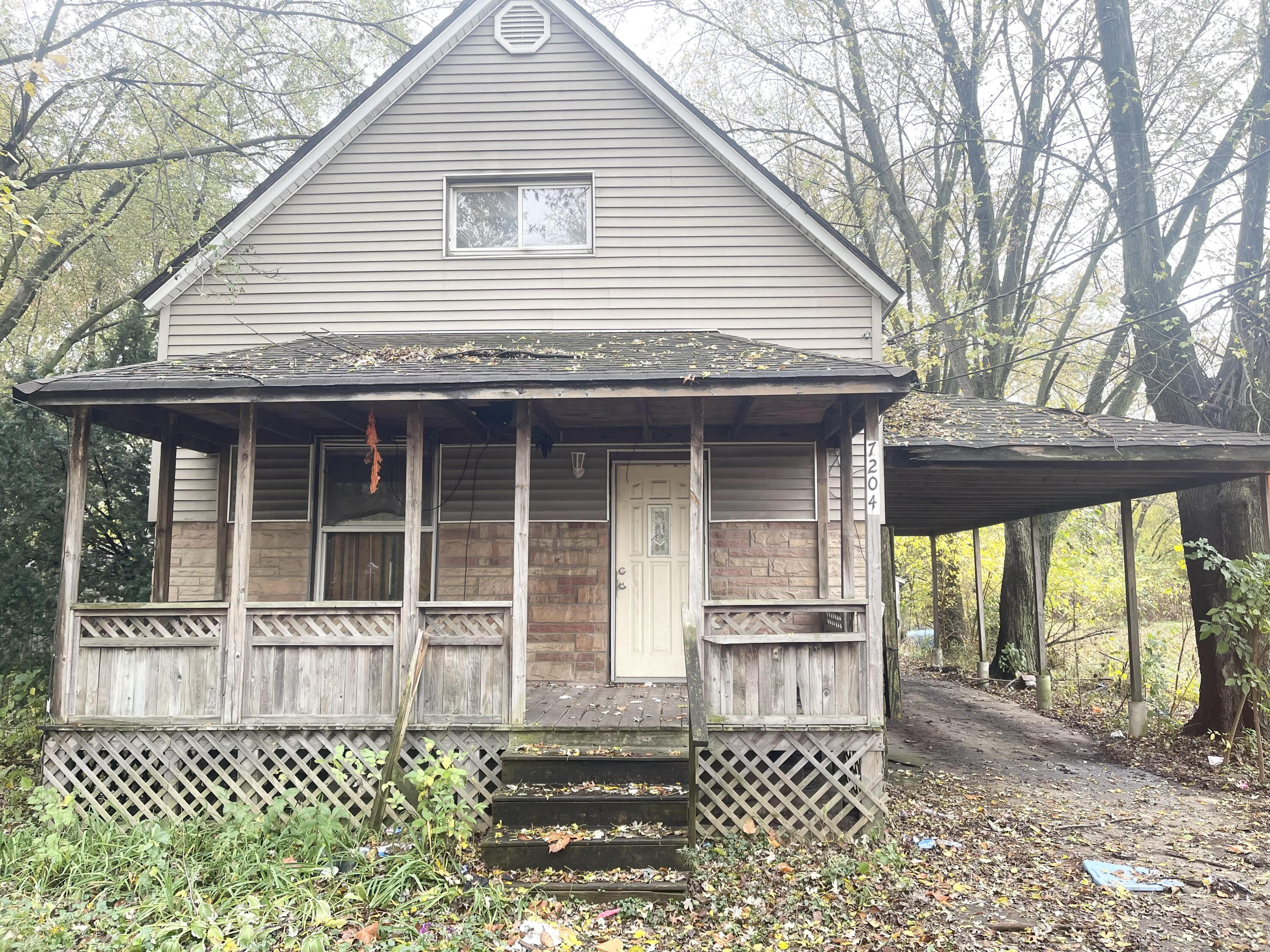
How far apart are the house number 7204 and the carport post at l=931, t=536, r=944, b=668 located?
11.4 metres

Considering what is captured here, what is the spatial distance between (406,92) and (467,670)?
252 inches

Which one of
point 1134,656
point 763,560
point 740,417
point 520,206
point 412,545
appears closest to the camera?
point 412,545

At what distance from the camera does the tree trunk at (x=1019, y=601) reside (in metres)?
14.2

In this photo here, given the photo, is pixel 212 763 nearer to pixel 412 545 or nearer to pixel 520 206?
pixel 412 545

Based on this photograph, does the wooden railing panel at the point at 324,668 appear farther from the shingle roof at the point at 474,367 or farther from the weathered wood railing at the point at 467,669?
the shingle roof at the point at 474,367

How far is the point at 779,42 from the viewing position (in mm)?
15219

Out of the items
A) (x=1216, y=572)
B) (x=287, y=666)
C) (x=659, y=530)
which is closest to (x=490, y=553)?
(x=659, y=530)

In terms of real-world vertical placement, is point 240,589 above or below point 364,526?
below

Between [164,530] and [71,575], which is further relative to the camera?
[164,530]

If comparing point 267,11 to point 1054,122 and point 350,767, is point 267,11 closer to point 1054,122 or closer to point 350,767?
point 350,767

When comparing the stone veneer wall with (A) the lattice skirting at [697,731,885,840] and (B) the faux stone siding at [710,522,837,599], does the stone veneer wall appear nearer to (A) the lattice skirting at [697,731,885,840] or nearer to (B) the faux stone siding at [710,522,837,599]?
(B) the faux stone siding at [710,522,837,599]

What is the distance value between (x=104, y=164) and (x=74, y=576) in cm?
A: 598

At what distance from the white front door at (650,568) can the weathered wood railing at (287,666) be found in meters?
2.11

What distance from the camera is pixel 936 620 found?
1770 centimetres
